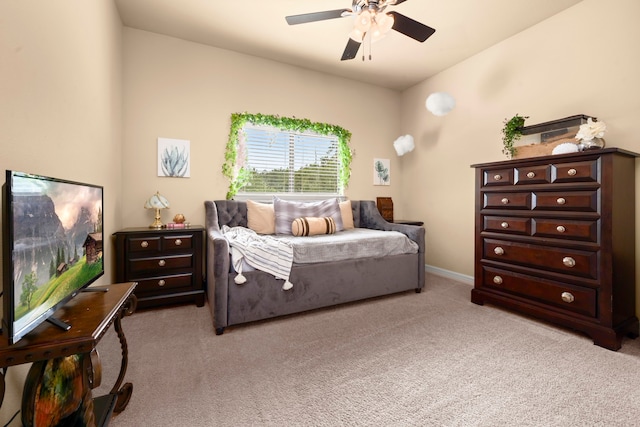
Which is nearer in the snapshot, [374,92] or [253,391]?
[253,391]

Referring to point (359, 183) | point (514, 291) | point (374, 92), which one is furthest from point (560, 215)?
point (374, 92)

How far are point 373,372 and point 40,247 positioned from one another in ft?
5.52

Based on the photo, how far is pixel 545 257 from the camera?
227 cm

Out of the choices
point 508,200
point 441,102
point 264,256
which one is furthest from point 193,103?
point 508,200

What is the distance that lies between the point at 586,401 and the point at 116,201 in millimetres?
3749

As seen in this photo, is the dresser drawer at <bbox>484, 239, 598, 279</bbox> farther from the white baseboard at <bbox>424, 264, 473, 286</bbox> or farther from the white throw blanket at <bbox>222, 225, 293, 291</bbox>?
the white throw blanket at <bbox>222, 225, 293, 291</bbox>

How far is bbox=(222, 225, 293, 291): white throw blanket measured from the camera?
88.0 inches

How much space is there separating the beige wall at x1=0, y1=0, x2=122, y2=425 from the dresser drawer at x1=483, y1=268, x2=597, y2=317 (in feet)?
10.7

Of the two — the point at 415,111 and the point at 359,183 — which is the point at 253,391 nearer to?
the point at 359,183

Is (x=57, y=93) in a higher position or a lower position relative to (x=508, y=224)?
higher

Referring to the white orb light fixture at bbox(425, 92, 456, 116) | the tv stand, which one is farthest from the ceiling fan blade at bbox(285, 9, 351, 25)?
the tv stand

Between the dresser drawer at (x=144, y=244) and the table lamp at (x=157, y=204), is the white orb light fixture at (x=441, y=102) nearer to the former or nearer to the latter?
the table lamp at (x=157, y=204)

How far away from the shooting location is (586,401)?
1402mm

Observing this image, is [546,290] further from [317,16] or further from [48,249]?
[48,249]
